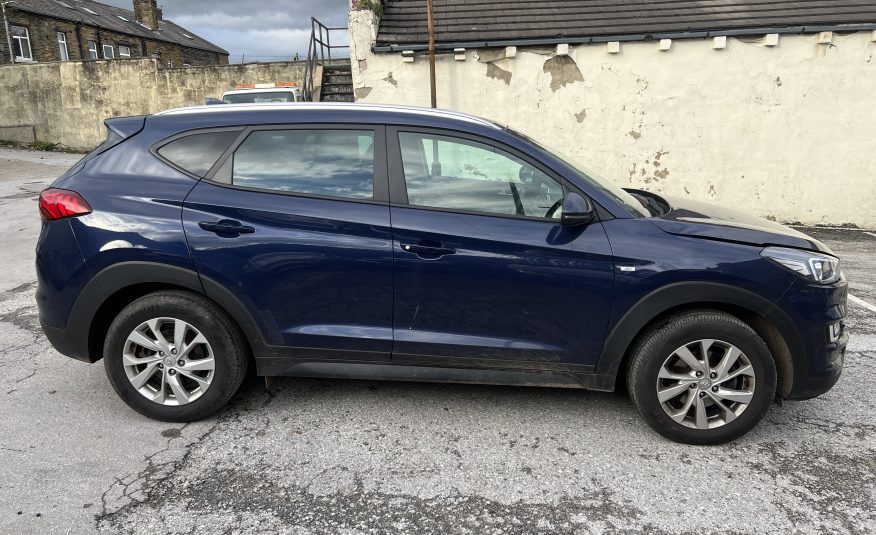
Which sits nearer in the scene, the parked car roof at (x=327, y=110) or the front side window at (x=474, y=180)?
the front side window at (x=474, y=180)

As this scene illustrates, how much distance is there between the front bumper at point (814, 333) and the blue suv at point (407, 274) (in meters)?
0.01

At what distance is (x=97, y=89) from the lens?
19297 mm

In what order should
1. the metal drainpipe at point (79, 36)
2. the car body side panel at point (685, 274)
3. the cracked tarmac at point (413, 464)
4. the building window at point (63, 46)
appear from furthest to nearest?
1. the metal drainpipe at point (79, 36)
2. the building window at point (63, 46)
3. the car body side panel at point (685, 274)
4. the cracked tarmac at point (413, 464)

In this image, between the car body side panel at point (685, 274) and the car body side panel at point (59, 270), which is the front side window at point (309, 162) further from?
the car body side panel at point (685, 274)

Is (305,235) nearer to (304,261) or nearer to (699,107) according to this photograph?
(304,261)

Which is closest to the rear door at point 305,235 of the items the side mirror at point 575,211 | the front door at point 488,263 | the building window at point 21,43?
the front door at point 488,263

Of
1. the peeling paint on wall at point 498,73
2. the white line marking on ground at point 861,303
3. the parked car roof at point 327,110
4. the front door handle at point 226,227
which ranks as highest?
the peeling paint on wall at point 498,73

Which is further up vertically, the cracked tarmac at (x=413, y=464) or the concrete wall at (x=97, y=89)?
the concrete wall at (x=97, y=89)

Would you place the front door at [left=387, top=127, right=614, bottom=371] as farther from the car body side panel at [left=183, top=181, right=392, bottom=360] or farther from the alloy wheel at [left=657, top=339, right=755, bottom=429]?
the alloy wheel at [left=657, top=339, right=755, bottom=429]

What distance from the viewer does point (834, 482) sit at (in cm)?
277

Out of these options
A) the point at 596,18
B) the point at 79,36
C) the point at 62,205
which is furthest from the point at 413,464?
the point at 79,36

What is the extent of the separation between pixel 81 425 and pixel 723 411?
11.6 ft

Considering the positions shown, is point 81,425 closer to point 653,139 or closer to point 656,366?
point 656,366

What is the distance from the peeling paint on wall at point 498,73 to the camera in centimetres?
1011
